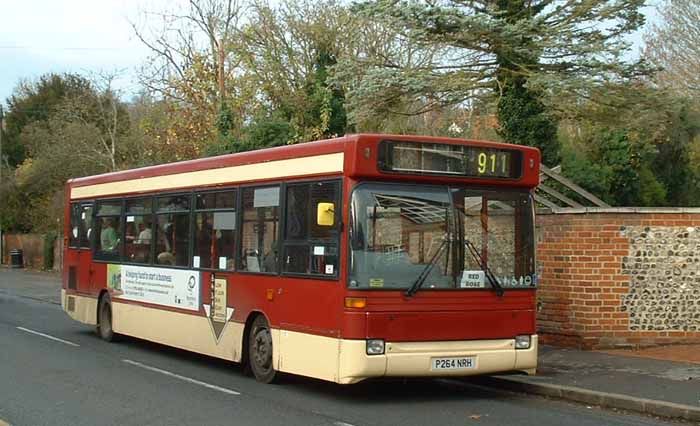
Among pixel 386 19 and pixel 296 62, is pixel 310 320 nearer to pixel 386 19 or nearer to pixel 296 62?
pixel 386 19

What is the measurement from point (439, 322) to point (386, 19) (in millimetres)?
9830

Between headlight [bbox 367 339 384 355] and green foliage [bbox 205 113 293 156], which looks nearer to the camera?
headlight [bbox 367 339 384 355]

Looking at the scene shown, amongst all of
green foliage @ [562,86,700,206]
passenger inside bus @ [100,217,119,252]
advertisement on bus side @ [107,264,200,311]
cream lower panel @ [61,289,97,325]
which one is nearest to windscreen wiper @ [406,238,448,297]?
advertisement on bus side @ [107,264,200,311]

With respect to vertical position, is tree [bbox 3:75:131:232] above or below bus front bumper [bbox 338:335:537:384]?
above

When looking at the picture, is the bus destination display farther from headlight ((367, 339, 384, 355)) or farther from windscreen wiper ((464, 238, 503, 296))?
headlight ((367, 339, 384, 355))

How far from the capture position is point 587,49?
61.6 feet

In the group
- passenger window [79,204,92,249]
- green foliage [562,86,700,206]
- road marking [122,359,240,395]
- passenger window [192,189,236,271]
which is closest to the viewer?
road marking [122,359,240,395]

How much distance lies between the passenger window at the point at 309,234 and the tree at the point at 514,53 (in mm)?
8047

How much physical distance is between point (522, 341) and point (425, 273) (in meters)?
1.54

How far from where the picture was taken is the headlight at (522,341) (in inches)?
432

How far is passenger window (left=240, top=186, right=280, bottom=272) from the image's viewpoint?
38.7 feet

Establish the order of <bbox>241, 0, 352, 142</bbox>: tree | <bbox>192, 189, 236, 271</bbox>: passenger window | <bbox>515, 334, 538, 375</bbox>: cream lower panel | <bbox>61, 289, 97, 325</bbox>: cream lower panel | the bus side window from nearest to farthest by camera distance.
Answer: <bbox>515, 334, 538, 375</bbox>: cream lower panel, <bbox>192, 189, 236, 271</bbox>: passenger window, <bbox>61, 289, 97, 325</bbox>: cream lower panel, the bus side window, <bbox>241, 0, 352, 142</bbox>: tree

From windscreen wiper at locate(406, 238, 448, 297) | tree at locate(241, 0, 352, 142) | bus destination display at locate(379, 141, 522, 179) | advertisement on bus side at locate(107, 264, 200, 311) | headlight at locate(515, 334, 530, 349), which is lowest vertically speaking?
headlight at locate(515, 334, 530, 349)

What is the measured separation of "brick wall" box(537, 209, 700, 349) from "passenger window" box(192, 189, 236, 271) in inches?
220
